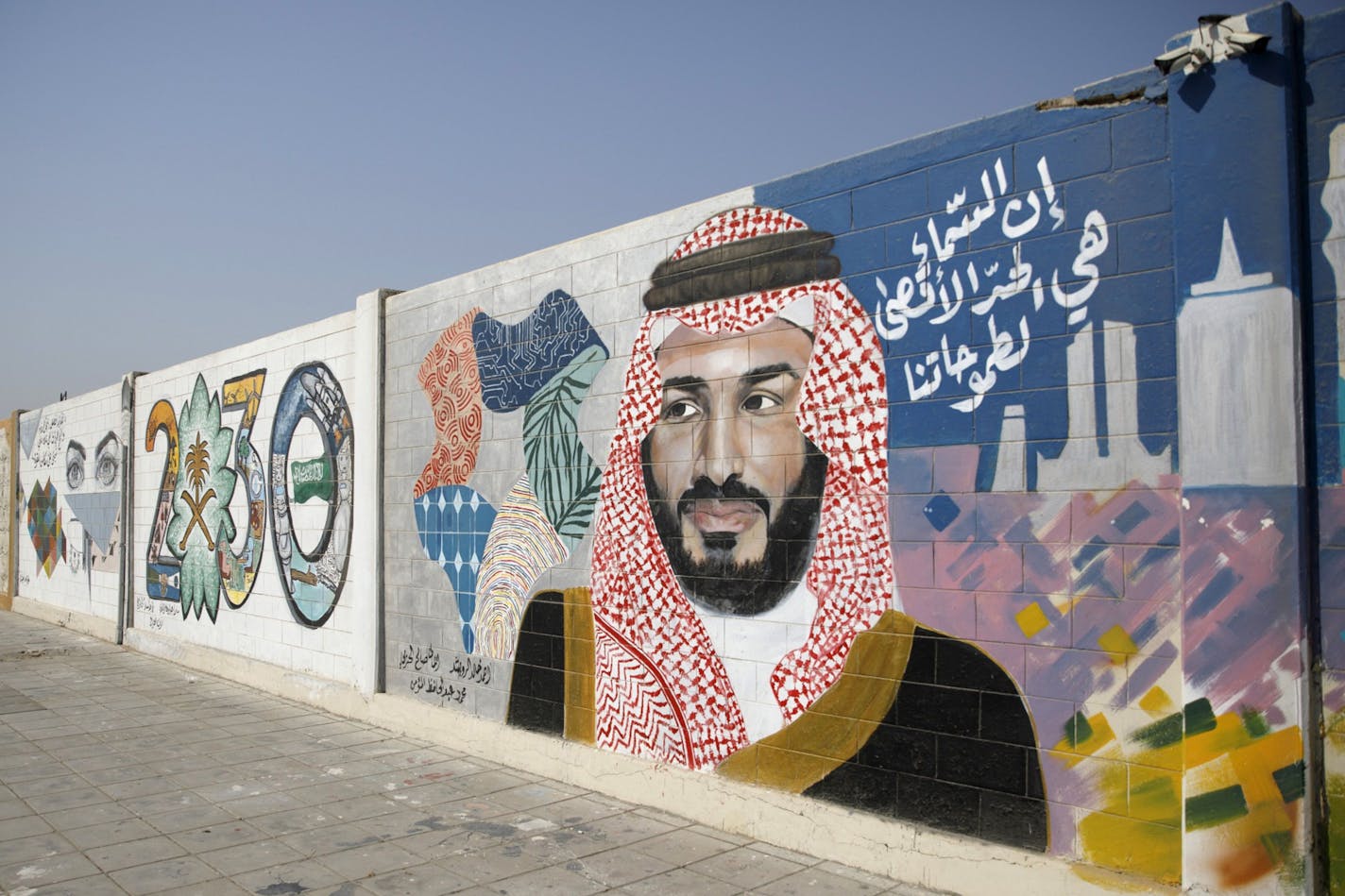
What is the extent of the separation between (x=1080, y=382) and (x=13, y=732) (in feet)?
28.7

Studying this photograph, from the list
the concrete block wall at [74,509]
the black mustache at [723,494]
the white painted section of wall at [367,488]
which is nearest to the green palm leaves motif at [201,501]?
the concrete block wall at [74,509]

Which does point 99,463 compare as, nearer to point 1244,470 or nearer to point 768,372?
point 768,372

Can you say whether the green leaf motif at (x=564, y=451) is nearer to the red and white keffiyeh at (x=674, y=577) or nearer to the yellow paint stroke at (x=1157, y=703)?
the red and white keffiyeh at (x=674, y=577)

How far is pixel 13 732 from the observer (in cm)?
834

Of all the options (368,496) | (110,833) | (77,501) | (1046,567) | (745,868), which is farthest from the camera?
(77,501)

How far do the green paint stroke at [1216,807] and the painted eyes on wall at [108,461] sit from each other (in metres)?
15.1

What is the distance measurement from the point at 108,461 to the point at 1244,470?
1602 cm

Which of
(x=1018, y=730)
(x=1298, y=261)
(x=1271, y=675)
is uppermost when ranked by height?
(x=1298, y=261)

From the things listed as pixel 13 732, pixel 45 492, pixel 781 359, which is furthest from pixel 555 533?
pixel 45 492

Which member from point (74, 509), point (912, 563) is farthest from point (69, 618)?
point (912, 563)

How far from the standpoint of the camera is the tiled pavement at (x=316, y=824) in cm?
486

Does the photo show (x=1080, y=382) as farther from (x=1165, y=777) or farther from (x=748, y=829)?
(x=748, y=829)

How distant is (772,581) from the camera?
5.50 metres

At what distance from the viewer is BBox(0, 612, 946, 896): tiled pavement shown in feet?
15.9
